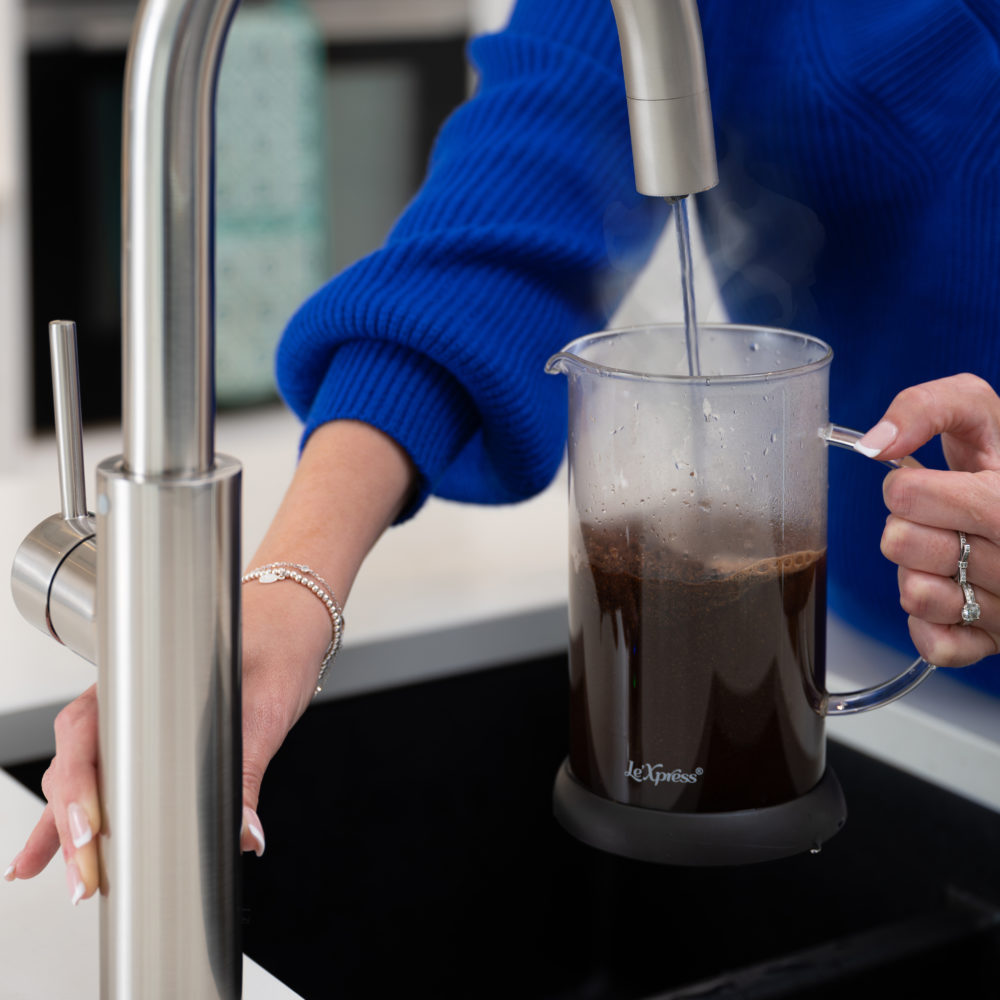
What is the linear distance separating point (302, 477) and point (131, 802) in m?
0.41

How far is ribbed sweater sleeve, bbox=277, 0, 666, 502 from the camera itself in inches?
30.9

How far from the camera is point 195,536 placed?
355mm

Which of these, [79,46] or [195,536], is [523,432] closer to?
[195,536]

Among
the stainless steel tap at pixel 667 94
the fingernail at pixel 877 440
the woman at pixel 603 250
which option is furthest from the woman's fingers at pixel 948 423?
the woman at pixel 603 250

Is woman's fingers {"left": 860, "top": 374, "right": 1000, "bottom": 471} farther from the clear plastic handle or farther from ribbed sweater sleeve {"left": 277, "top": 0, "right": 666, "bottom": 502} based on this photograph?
ribbed sweater sleeve {"left": 277, "top": 0, "right": 666, "bottom": 502}

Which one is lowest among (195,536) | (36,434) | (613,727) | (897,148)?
(36,434)

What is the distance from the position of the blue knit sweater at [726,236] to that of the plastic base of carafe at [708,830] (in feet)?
0.90

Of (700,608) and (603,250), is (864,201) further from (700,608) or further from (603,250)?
(700,608)

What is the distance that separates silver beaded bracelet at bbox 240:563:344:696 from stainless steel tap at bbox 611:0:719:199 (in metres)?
0.31

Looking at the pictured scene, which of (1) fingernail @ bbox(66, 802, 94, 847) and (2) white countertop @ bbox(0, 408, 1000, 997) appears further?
(2) white countertop @ bbox(0, 408, 1000, 997)

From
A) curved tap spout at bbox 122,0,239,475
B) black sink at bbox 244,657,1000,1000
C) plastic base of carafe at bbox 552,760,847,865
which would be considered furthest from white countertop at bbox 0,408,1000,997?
curved tap spout at bbox 122,0,239,475

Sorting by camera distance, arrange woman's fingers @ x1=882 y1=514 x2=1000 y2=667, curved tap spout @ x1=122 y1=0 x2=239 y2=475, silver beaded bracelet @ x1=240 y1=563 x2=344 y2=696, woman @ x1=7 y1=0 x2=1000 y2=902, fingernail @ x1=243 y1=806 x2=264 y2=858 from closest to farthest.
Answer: curved tap spout @ x1=122 y1=0 x2=239 y2=475 < fingernail @ x1=243 y1=806 x2=264 y2=858 < woman's fingers @ x1=882 y1=514 x2=1000 y2=667 < silver beaded bracelet @ x1=240 y1=563 x2=344 y2=696 < woman @ x1=7 y1=0 x2=1000 y2=902

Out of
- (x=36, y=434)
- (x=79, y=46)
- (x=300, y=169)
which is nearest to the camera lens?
(x=79, y=46)

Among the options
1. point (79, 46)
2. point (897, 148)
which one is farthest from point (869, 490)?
point (79, 46)
